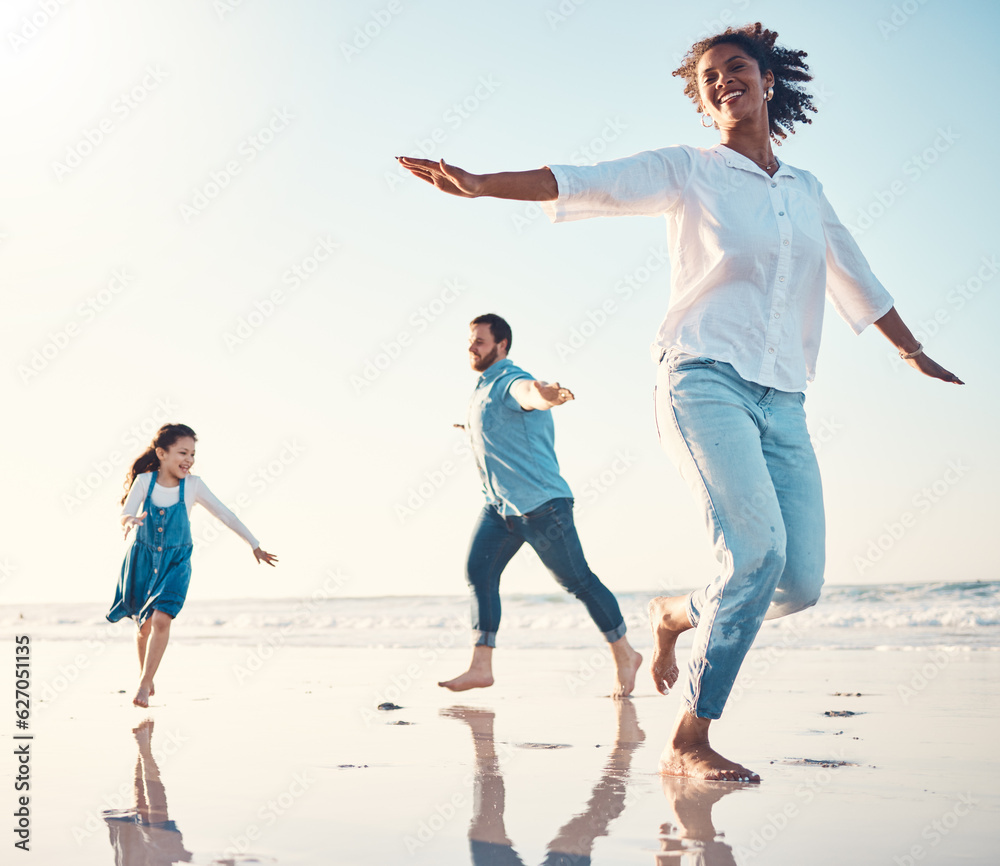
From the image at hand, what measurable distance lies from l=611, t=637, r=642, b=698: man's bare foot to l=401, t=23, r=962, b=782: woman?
2.05m

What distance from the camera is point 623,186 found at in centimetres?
274

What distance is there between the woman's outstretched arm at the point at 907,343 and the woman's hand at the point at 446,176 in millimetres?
1713

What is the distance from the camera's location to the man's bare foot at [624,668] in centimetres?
511

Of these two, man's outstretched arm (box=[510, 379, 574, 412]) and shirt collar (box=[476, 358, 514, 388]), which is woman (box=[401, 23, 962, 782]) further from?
shirt collar (box=[476, 358, 514, 388])

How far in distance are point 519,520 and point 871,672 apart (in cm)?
279

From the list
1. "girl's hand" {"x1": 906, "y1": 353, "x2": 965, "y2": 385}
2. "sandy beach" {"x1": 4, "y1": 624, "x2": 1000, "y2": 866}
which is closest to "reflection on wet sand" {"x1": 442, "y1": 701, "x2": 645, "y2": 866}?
"sandy beach" {"x1": 4, "y1": 624, "x2": 1000, "y2": 866}

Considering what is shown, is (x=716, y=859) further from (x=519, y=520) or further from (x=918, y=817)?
(x=519, y=520)

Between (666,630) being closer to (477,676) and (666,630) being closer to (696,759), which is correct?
(696,759)

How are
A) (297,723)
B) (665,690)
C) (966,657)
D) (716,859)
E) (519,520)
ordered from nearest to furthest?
(716,859) < (665,690) < (297,723) < (519,520) < (966,657)

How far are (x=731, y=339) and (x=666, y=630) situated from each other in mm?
1074

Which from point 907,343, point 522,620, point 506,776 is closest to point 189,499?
point 506,776

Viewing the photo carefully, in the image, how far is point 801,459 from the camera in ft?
9.58

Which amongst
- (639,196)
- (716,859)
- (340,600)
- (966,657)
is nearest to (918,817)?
(716,859)

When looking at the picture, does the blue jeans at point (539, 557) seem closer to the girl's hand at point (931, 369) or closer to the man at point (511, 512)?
the man at point (511, 512)
